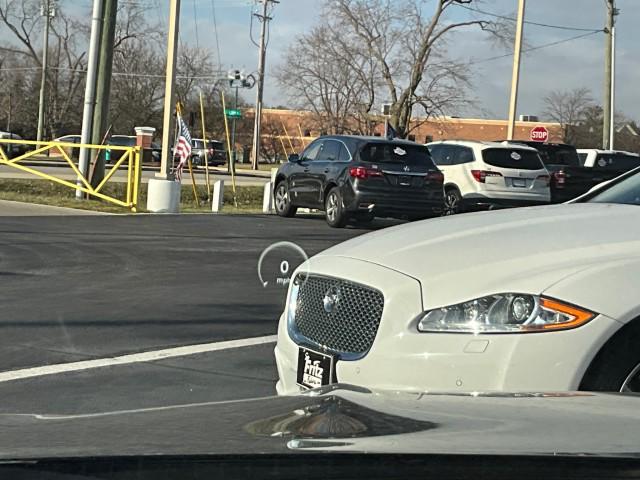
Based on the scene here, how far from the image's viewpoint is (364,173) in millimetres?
15836

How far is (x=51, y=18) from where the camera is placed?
61.5m

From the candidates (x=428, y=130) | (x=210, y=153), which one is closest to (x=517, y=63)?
(x=210, y=153)

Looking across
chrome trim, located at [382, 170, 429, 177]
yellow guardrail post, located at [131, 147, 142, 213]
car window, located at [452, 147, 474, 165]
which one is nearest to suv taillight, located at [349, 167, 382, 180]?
chrome trim, located at [382, 170, 429, 177]

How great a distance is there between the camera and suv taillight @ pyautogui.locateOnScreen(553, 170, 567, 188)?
21.6m

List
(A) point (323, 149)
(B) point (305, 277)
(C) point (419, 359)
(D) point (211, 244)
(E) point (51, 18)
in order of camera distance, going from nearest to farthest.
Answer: (C) point (419, 359) < (B) point (305, 277) < (D) point (211, 244) < (A) point (323, 149) < (E) point (51, 18)

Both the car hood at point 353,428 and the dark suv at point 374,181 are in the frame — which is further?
the dark suv at point 374,181

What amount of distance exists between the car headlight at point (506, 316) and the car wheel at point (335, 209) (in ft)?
40.8

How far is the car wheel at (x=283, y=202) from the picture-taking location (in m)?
18.3

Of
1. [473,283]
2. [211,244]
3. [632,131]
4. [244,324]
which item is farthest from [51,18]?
[473,283]


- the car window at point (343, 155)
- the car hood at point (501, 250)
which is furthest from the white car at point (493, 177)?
the car hood at point (501, 250)

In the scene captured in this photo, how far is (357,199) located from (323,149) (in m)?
1.96

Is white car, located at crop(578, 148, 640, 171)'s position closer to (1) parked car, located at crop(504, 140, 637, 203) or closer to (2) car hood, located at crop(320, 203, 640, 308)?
(1) parked car, located at crop(504, 140, 637, 203)

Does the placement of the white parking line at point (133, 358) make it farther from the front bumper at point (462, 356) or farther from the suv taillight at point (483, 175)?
the suv taillight at point (483, 175)

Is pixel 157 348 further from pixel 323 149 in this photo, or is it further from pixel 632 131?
pixel 632 131
